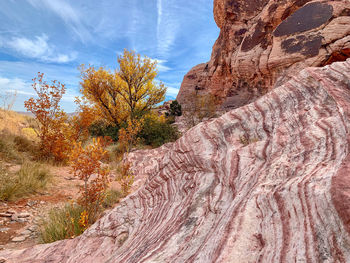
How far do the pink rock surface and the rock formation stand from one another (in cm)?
260

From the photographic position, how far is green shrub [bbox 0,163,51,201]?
5.10m

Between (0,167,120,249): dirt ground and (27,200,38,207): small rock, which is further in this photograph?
(27,200,38,207): small rock

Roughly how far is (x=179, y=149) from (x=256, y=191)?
1803mm

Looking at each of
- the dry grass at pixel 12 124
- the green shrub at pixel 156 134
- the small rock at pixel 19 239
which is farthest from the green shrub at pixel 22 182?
the green shrub at pixel 156 134

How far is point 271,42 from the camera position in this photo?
12344mm

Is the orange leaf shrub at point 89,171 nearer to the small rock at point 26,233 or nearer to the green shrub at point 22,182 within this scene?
the small rock at point 26,233

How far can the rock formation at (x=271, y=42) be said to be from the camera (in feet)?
28.3

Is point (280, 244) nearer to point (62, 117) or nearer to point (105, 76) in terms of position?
point (62, 117)

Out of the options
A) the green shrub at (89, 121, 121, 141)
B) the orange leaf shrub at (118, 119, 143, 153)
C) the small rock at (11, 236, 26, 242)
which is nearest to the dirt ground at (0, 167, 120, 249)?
the small rock at (11, 236, 26, 242)

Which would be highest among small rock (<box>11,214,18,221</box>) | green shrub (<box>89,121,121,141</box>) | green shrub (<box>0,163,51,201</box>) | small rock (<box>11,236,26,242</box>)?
green shrub (<box>89,121,121,141</box>)

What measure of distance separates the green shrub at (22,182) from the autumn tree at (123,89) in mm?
9239

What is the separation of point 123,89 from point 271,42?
416 inches

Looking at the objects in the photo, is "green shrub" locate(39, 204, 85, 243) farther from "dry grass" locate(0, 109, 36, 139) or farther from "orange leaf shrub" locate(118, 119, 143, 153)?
"dry grass" locate(0, 109, 36, 139)

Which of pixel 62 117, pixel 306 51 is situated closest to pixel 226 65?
pixel 306 51
